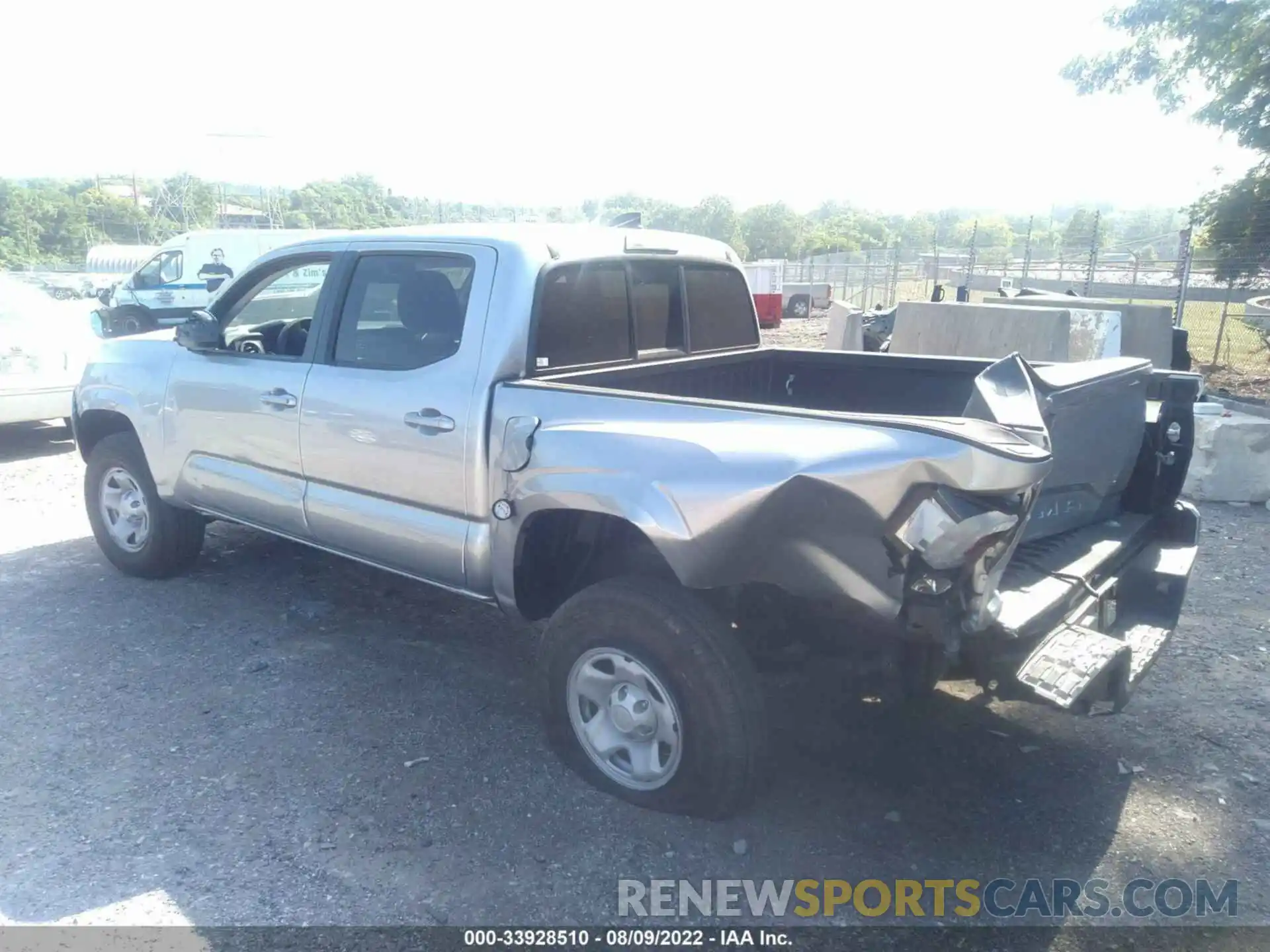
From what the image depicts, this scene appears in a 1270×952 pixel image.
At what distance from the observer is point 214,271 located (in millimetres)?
22047

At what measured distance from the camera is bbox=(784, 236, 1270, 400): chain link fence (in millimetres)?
14578

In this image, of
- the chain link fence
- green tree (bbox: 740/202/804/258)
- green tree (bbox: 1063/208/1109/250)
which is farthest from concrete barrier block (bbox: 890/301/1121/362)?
green tree (bbox: 740/202/804/258)

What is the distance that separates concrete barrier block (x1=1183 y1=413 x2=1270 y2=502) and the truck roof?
471 cm

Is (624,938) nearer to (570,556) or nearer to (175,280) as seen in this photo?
(570,556)

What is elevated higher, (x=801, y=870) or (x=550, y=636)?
(x=550, y=636)

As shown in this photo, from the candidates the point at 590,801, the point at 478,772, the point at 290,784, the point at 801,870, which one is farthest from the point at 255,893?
the point at 801,870

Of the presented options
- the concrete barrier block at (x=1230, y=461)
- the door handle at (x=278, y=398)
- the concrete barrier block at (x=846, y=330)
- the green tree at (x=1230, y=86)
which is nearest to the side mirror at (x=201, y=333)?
the door handle at (x=278, y=398)

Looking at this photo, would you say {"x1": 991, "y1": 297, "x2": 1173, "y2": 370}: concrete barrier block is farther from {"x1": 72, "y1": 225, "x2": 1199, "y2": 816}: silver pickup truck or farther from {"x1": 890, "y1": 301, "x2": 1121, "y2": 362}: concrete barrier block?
{"x1": 72, "y1": 225, "x2": 1199, "y2": 816}: silver pickup truck

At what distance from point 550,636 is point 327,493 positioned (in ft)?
4.73

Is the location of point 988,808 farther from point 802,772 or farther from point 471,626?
point 471,626

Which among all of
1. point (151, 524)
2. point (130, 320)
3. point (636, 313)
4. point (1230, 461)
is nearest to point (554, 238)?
point (636, 313)

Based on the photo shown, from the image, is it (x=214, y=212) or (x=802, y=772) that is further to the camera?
(x=214, y=212)

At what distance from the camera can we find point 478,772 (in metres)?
3.58

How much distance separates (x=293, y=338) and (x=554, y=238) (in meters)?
1.57
